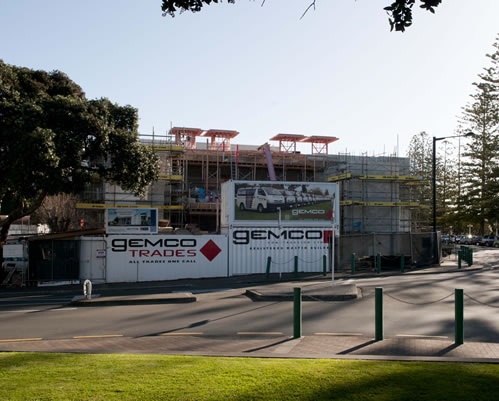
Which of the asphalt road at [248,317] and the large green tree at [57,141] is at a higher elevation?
the large green tree at [57,141]

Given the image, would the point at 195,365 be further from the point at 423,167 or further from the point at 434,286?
the point at 423,167

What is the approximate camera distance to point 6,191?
23.1 metres

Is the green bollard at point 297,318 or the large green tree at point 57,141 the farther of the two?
the large green tree at point 57,141

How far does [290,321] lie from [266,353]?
4.12m

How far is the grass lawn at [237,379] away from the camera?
6.17 metres

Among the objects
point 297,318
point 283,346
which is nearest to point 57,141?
point 297,318

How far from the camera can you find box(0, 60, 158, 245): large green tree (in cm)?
2094

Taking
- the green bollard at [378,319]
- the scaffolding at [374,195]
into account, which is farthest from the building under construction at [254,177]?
the green bollard at [378,319]

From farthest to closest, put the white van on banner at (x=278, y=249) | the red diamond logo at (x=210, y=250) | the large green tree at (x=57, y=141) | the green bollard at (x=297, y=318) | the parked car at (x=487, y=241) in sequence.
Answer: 1. the parked car at (x=487, y=241)
2. the white van on banner at (x=278, y=249)
3. the red diamond logo at (x=210, y=250)
4. the large green tree at (x=57, y=141)
5. the green bollard at (x=297, y=318)

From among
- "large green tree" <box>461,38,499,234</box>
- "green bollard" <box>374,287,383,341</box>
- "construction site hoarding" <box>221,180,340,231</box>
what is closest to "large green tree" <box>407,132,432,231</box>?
"large green tree" <box>461,38,499,234</box>

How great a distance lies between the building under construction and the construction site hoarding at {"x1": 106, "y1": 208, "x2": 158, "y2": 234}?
42.3 feet

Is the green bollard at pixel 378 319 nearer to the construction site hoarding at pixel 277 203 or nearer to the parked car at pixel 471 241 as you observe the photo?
the construction site hoarding at pixel 277 203

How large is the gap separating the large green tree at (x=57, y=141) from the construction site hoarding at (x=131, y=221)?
120 centimetres

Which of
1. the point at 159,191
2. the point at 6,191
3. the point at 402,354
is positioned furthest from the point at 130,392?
the point at 159,191
